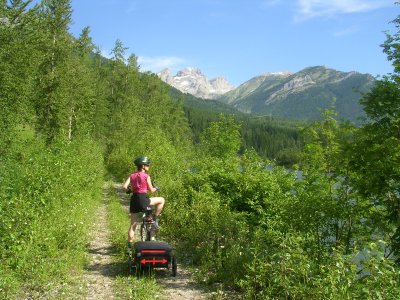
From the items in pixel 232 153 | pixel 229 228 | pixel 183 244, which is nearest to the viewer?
pixel 229 228

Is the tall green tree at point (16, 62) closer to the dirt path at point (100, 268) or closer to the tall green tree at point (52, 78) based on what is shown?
the tall green tree at point (52, 78)

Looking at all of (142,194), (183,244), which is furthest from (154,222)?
(183,244)

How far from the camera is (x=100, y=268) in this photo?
10.1 metres

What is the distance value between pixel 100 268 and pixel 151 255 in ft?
5.69

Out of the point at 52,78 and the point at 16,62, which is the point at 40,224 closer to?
the point at 16,62

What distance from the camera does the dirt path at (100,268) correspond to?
8.36 meters

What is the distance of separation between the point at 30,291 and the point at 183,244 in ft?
19.6

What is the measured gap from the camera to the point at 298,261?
7863mm

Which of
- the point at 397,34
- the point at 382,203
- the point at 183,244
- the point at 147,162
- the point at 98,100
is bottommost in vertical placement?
the point at 183,244

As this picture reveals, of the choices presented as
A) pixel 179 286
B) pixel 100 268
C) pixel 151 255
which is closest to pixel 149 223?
pixel 151 255

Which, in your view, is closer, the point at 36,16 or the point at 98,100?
the point at 36,16

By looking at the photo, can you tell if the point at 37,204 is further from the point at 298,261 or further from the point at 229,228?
the point at 298,261

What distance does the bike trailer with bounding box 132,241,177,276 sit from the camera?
9.21m

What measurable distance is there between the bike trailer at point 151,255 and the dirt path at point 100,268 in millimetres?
761
